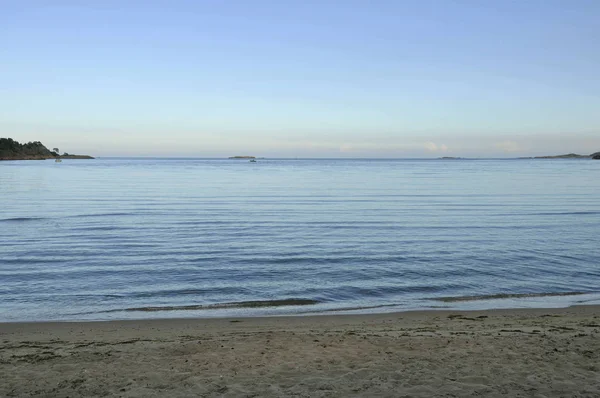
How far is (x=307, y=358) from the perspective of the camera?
7.77 metres

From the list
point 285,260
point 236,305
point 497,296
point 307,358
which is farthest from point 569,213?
point 307,358

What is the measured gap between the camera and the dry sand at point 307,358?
6.57 metres

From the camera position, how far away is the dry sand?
6566 mm

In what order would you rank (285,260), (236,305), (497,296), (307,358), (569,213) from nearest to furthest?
(307,358) → (236,305) → (497,296) → (285,260) → (569,213)

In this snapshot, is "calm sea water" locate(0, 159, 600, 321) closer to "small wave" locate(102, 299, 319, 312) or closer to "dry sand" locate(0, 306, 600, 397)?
"small wave" locate(102, 299, 319, 312)

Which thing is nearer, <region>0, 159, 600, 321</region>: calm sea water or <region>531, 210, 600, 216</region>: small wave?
<region>0, 159, 600, 321</region>: calm sea water

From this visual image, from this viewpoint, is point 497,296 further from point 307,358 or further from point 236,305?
point 307,358

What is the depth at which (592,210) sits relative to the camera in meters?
32.5

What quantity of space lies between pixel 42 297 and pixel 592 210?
31627mm

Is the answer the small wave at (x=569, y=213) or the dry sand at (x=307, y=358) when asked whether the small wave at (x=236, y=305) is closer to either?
the dry sand at (x=307, y=358)

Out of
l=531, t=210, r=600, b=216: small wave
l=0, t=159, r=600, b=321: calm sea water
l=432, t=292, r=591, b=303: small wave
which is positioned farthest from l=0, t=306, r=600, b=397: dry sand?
l=531, t=210, r=600, b=216: small wave

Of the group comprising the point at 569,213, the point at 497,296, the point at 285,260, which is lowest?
the point at 497,296

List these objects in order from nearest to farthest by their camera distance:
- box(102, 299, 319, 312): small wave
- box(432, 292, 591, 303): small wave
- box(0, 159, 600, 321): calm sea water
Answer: box(102, 299, 319, 312): small wave < box(0, 159, 600, 321): calm sea water < box(432, 292, 591, 303): small wave

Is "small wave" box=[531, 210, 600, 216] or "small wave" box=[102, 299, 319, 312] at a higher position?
"small wave" box=[531, 210, 600, 216]
